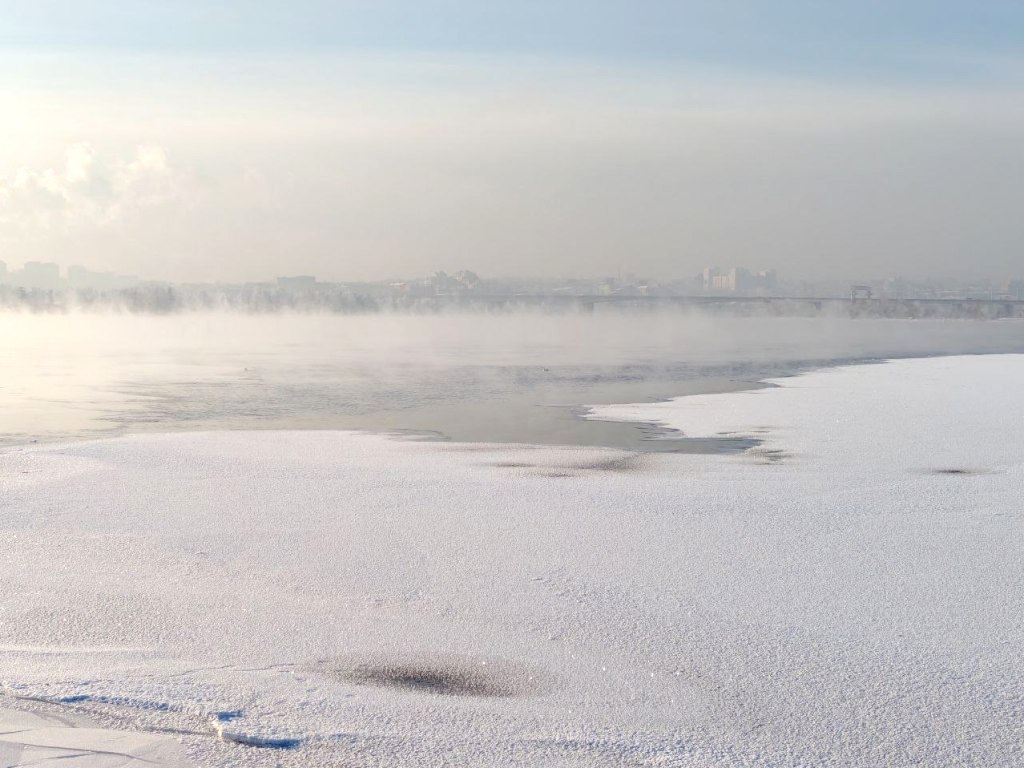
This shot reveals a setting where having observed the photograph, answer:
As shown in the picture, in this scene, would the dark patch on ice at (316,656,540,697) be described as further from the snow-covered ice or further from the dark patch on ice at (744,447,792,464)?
the dark patch on ice at (744,447,792,464)

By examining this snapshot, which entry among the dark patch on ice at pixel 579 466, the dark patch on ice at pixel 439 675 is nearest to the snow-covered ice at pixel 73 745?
the dark patch on ice at pixel 439 675

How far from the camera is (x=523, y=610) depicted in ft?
19.6

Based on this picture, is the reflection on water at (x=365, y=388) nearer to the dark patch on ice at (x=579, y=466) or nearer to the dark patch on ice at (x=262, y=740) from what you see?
the dark patch on ice at (x=579, y=466)

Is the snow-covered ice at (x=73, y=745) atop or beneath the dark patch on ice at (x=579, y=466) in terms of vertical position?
beneath

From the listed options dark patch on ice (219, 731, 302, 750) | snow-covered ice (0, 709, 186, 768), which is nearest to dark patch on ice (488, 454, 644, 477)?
dark patch on ice (219, 731, 302, 750)

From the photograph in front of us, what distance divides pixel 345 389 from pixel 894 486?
15.0 meters

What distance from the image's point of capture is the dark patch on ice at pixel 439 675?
4.84 m

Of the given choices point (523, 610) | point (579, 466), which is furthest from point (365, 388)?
point (523, 610)

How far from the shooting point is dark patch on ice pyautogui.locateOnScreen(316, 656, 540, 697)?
15.9 feet

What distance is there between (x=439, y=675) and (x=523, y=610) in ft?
3.45

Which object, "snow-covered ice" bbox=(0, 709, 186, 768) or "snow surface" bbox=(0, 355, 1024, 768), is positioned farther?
"snow surface" bbox=(0, 355, 1024, 768)

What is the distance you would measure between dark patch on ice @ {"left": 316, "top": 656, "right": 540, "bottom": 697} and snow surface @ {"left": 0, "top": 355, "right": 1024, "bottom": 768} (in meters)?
0.02

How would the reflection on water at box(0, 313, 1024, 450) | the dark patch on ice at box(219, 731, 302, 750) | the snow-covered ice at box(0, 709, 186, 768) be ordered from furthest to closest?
the reflection on water at box(0, 313, 1024, 450) → the dark patch on ice at box(219, 731, 302, 750) → the snow-covered ice at box(0, 709, 186, 768)

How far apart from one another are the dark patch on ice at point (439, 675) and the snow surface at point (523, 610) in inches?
0.6
